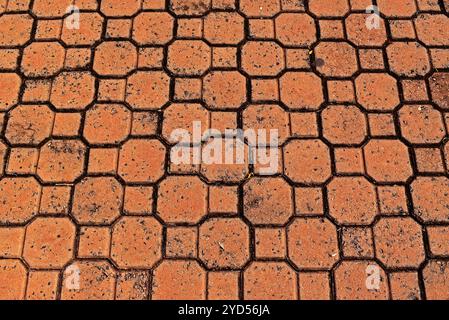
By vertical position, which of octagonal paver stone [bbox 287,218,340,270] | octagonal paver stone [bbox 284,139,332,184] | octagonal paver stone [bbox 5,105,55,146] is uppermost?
octagonal paver stone [bbox 5,105,55,146]

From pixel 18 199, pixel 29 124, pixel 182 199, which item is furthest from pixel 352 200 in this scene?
pixel 29 124

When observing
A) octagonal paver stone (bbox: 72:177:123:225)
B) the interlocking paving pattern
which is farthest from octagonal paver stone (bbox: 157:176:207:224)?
octagonal paver stone (bbox: 72:177:123:225)

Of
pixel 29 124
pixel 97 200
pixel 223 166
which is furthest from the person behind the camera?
pixel 29 124

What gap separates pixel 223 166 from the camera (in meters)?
3.01

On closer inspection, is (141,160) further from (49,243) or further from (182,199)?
(49,243)

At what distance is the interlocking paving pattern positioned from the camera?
2721mm

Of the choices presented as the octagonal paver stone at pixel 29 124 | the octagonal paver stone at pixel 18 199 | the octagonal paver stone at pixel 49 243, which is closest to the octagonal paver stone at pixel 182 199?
the octagonal paver stone at pixel 49 243

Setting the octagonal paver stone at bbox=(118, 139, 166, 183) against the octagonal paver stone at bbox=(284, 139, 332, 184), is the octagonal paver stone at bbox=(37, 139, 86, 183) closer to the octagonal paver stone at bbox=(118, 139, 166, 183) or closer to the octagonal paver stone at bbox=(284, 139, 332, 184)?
the octagonal paver stone at bbox=(118, 139, 166, 183)

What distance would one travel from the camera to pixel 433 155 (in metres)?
3.05

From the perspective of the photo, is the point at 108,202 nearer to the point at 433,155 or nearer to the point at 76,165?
the point at 76,165

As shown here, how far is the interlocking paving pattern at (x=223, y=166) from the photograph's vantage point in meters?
2.72

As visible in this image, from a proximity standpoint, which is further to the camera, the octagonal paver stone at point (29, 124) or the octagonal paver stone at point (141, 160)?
the octagonal paver stone at point (29, 124)

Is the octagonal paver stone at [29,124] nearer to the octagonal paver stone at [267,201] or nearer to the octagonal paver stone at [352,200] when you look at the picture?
the octagonal paver stone at [267,201]
